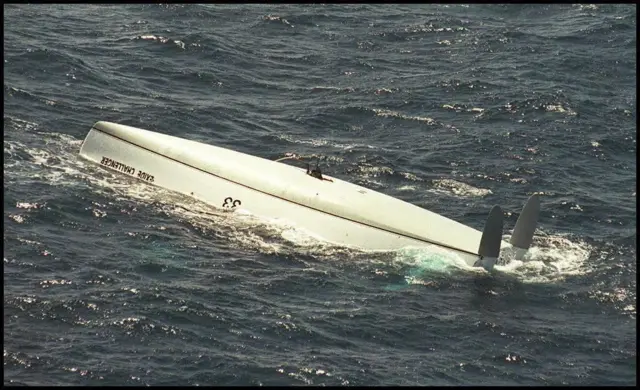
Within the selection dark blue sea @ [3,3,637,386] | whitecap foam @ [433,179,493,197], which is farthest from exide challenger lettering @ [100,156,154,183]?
whitecap foam @ [433,179,493,197]

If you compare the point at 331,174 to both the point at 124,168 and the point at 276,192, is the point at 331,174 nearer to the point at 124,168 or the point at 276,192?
the point at 276,192

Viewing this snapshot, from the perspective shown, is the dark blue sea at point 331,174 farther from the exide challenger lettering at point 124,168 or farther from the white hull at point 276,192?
the white hull at point 276,192

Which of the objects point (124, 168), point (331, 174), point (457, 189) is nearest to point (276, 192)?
point (331, 174)

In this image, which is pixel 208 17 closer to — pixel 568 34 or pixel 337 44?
pixel 337 44

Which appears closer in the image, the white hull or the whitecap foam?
the white hull

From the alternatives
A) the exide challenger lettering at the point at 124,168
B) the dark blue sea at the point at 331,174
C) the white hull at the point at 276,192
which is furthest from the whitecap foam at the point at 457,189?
the exide challenger lettering at the point at 124,168

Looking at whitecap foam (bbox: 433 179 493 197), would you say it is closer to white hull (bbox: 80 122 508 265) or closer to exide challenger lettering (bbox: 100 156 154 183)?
white hull (bbox: 80 122 508 265)
